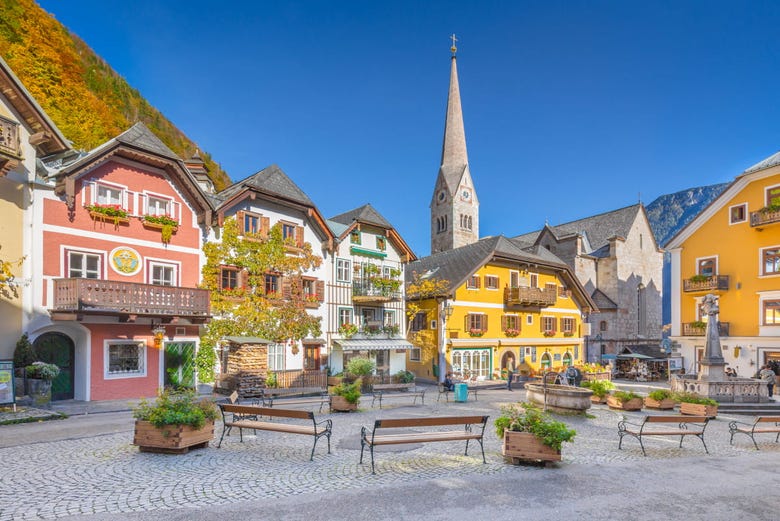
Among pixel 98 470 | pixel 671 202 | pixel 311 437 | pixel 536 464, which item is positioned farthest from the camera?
pixel 671 202

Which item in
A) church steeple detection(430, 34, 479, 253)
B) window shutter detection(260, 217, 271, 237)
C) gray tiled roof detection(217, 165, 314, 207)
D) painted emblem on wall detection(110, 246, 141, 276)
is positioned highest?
church steeple detection(430, 34, 479, 253)

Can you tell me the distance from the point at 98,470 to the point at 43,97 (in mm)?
33883

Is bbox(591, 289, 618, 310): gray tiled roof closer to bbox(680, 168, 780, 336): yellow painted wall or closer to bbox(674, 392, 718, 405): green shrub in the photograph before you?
bbox(680, 168, 780, 336): yellow painted wall

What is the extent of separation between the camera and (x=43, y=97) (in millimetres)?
32844

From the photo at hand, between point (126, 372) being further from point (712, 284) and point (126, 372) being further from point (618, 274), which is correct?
point (618, 274)

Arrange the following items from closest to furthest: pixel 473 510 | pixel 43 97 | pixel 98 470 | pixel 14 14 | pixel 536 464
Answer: pixel 473 510
pixel 98 470
pixel 536 464
pixel 43 97
pixel 14 14

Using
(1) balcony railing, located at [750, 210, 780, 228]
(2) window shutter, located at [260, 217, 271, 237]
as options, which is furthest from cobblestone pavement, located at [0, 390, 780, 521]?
(1) balcony railing, located at [750, 210, 780, 228]

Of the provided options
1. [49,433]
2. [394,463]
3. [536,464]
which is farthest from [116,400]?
[536,464]

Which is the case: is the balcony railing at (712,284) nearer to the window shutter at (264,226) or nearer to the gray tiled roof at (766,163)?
the gray tiled roof at (766,163)

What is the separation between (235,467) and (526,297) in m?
26.8

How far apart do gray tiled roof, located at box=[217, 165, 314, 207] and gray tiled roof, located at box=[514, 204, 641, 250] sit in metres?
30.8

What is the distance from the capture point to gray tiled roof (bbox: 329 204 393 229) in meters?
28.8

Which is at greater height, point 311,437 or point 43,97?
point 43,97

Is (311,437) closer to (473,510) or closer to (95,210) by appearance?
(473,510)
